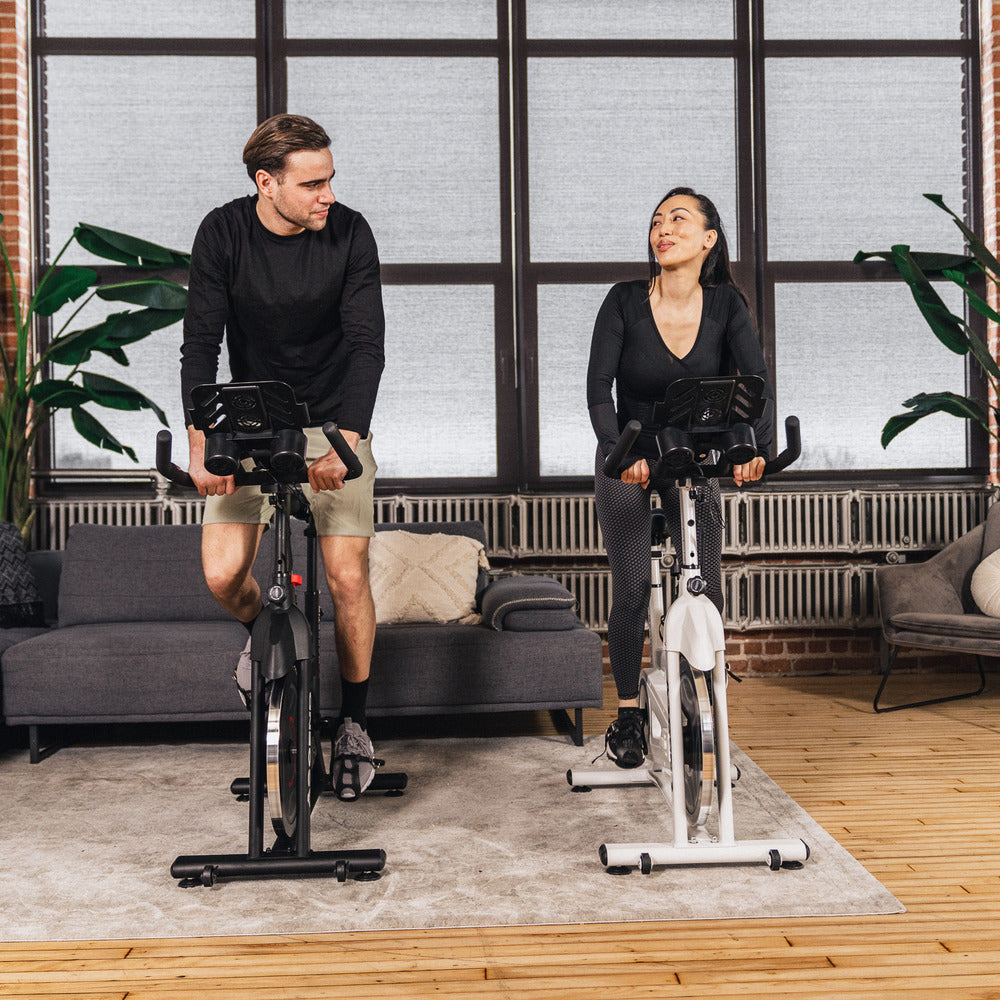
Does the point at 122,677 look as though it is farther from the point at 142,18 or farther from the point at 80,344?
the point at 142,18

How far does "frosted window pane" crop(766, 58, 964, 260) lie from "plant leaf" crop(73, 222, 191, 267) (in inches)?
108

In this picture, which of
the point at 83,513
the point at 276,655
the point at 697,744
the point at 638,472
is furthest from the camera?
the point at 83,513

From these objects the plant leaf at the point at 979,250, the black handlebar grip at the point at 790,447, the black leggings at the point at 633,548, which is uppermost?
the plant leaf at the point at 979,250

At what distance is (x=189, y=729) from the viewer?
→ 3479 mm

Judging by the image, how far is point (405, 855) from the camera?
6.84 ft

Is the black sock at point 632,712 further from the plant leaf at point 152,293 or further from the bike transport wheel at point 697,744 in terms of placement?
the plant leaf at point 152,293

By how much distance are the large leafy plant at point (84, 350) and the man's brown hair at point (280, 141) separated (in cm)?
193

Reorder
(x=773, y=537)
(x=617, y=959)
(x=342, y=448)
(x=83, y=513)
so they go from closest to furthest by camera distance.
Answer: (x=617, y=959) → (x=342, y=448) → (x=83, y=513) → (x=773, y=537)

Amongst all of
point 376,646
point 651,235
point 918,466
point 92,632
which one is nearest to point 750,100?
point 918,466

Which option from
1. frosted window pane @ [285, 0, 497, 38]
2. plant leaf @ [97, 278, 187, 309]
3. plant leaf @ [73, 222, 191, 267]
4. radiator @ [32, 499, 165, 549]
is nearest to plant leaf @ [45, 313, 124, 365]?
plant leaf @ [97, 278, 187, 309]

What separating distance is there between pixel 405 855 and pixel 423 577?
1496 millimetres

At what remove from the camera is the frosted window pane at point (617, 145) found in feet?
15.2

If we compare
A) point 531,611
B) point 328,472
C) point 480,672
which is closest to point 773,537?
point 531,611

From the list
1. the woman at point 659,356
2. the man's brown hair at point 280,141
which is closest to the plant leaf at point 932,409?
the woman at point 659,356
